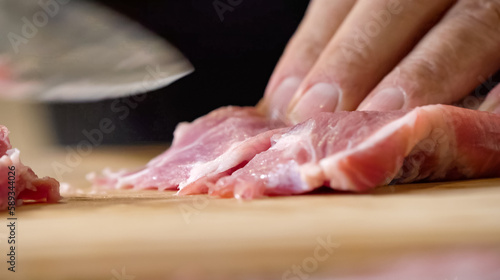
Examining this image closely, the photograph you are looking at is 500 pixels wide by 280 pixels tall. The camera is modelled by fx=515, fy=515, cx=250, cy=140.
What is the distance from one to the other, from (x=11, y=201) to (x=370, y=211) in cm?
108

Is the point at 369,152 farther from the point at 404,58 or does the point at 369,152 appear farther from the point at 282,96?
the point at 282,96

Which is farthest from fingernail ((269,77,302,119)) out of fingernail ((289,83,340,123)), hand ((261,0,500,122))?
fingernail ((289,83,340,123))

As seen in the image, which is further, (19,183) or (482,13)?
(482,13)

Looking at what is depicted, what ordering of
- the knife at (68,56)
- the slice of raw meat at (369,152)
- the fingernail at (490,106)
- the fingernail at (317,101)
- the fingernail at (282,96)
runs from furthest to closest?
the knife at (68,56)
the fingernail at (282,96)
the fingernail at (317,101)
the fingernail at (490,106)
the slice of raw meat at (369,152)

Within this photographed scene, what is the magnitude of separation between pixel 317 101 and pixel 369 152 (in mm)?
893

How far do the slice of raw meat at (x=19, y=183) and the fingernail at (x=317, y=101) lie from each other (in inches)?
44.6

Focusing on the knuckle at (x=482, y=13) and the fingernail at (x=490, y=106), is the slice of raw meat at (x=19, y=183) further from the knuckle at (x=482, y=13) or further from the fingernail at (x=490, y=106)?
the knuckle at (x=482, y=13)

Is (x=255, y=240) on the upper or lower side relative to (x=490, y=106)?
lower

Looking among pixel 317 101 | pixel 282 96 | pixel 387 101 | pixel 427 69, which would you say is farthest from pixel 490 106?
pixel 282 96

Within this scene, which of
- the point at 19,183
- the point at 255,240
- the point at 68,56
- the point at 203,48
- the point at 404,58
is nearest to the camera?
the point at 255,240

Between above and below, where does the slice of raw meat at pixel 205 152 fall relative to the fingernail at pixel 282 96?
below

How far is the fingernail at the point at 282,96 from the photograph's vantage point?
2797 mm

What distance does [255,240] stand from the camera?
4.18 feet

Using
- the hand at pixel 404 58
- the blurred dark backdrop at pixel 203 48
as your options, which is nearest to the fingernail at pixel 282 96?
the hand at pixel 404 58
